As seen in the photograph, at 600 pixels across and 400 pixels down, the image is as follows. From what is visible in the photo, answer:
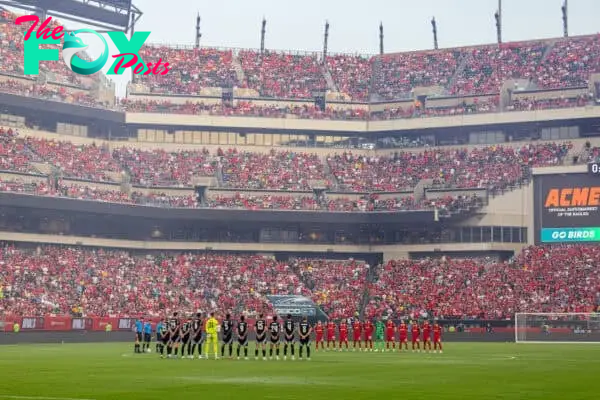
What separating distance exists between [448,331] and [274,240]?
23.2m

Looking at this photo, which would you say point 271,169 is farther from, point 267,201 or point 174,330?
point 174,330

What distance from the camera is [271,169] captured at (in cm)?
10269

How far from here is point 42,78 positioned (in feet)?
325

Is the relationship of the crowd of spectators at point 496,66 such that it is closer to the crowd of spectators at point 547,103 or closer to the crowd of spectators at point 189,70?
the crowd of spectators at point 547,103

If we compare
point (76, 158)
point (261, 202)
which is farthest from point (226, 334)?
point (76, 158)

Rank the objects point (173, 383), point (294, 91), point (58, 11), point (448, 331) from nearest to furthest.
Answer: point (173, 383)
point (448, 331)
point (58, 11)
point (294, 91)

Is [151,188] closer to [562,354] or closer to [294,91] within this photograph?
[294,91]

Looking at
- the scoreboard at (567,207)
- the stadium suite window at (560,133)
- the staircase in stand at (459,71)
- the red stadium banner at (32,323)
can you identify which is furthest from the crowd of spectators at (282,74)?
the red stadium banner at (32,323)

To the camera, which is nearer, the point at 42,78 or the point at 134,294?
the point at 134,294

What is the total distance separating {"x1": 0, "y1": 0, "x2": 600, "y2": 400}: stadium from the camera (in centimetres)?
8412

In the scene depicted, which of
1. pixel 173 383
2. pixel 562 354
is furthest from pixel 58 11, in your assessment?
pixel 173 383

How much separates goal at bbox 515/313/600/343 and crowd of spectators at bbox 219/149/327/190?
30.6 meters

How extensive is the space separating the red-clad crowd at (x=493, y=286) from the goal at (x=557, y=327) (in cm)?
451

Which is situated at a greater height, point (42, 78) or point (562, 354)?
point (42, 78)
